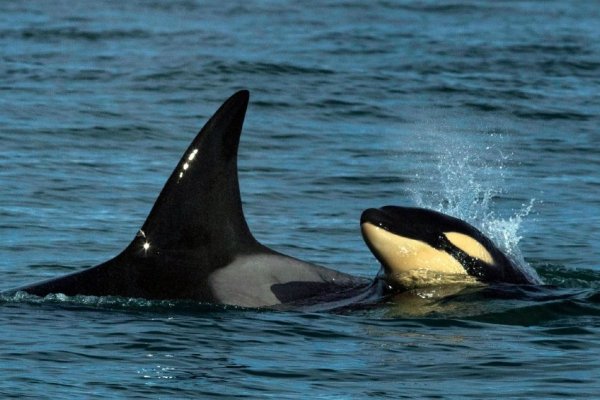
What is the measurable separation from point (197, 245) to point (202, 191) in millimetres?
459

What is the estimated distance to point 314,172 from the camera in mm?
22125

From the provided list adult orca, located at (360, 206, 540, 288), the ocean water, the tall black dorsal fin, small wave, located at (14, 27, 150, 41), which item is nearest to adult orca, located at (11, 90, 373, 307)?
the tall black dorsal fin

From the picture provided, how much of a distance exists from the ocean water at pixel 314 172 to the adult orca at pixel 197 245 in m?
0.25

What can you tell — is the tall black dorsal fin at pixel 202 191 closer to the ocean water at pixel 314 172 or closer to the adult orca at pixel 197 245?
the adult orca at pixel 197 245

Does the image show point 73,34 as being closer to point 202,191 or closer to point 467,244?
point 202,191

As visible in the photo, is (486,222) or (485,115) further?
(485,115)

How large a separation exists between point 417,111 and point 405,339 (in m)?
14.9

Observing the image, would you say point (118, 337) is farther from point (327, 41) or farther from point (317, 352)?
point (327, 41)

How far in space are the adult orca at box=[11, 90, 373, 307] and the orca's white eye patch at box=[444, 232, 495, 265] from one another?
1.42m

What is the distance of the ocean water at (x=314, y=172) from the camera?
11.5 metres

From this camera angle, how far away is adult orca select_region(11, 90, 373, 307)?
43.3 feet

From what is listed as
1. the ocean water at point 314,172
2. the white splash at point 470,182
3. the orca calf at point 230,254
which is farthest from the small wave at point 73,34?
the orca calf at point 230,254

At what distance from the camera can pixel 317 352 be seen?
39.1 feet

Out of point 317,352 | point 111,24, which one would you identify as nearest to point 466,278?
point 317,352
